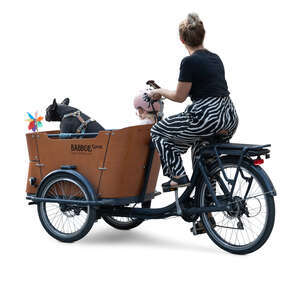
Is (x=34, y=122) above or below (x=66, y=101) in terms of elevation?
below

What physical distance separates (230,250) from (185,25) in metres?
2.08

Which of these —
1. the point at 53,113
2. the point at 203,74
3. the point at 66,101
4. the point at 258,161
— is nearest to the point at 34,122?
the point at 53,113

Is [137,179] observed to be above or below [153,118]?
below

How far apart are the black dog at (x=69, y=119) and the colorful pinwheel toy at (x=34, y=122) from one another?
169mm

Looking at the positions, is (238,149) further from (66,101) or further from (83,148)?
(66,101)

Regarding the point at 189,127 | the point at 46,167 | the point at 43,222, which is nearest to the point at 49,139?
the point at 46,167

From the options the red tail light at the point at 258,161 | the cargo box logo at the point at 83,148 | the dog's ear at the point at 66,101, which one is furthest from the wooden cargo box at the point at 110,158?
the red tail light at the point at 258,161

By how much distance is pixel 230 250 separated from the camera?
558 centimetres

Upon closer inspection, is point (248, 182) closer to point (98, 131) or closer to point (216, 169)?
point (216, 169)

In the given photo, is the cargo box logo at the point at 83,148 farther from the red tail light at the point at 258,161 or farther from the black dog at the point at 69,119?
the red tail light at the point at 258,161

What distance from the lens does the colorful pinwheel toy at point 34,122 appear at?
6.35m

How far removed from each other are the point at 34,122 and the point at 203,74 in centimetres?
194

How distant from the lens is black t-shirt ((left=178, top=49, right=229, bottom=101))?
17.8ft

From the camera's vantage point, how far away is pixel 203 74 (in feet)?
17.9
